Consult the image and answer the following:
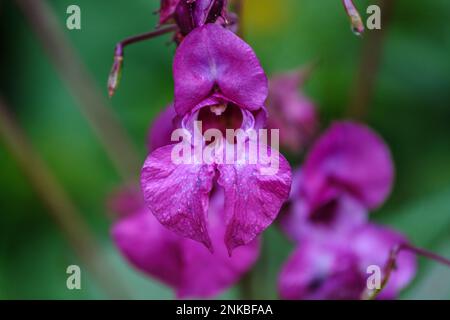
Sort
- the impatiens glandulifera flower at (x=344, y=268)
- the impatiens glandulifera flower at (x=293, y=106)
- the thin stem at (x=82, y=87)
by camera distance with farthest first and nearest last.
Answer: the thin stem at (x=82, y=87)
the impatiens glandulifera flower at (x=293, y=106)
the impatiens glandulifera flower at (x=344, y=268)

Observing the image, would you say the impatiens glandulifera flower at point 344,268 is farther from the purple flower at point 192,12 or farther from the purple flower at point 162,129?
the purple flower at point 192,12

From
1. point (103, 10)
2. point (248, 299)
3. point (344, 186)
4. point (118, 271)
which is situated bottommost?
point (118, 271)

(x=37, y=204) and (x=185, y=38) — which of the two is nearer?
(x=185, y=38)

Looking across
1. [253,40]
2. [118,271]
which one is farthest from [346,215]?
[253,40]

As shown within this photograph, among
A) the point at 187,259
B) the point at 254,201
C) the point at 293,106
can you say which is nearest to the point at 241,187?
the point at 254,201

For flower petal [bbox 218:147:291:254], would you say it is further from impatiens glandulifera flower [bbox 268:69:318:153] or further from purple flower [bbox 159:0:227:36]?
impatiens glandulifera flower [bbox 268:69:318:153]

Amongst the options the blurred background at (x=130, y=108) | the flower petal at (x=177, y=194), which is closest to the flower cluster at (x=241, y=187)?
the flower petal at (x=177, y=194)

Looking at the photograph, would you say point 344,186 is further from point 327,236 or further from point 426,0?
point 426,0
